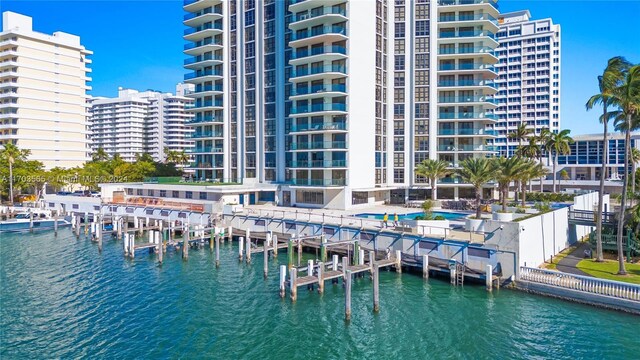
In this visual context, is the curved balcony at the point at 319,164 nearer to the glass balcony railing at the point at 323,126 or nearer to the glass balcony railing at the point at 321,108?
the glass balcony railing at the point at 323,126

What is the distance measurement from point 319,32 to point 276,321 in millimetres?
48575

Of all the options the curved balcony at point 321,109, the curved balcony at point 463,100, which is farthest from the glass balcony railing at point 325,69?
the curved balcony at point 463,100

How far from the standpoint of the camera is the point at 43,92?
349 ft

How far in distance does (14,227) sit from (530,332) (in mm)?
65805

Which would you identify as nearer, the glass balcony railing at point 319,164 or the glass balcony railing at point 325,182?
the glass balcony railing at point 325,182

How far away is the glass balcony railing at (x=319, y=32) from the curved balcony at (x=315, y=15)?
97 centimetres

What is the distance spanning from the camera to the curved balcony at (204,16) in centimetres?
7750

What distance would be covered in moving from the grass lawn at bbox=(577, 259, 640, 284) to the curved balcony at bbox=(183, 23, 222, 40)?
217 ft

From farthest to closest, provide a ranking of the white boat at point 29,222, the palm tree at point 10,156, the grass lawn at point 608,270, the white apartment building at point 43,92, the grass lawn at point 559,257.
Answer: the white apartment building at point 43,92 → the palm tree at point 10,156 → the white boat at point 29,222 → the grass lawn at point 559,257 → the grass lawn at point 608,270

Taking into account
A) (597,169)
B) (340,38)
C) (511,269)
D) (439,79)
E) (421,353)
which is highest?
(340,38)

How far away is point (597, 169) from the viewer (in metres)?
101

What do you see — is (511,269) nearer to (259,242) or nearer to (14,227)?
(259,242)

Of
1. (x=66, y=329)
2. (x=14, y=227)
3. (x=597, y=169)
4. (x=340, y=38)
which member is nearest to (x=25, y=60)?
(x=14, y=227)

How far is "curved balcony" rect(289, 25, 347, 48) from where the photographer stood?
63.2 m
